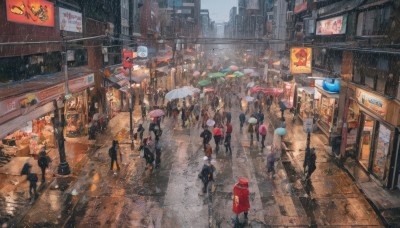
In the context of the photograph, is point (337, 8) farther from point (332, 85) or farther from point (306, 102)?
point (306, 102)

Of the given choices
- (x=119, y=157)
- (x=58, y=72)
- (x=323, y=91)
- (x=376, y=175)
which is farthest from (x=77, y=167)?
(x=323, y=91)

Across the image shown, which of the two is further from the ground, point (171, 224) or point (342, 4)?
point (342, 4)

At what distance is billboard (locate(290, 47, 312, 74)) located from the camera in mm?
22875

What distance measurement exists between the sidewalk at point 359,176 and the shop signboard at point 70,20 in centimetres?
1555

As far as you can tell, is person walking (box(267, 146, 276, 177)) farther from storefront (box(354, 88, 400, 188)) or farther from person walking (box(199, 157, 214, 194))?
storefront (box(354, 88, 400, 188))

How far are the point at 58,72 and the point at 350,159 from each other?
17634 mm

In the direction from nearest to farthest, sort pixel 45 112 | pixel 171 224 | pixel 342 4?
pixel 171 224 < pixel 45 112 < pixel 342 4

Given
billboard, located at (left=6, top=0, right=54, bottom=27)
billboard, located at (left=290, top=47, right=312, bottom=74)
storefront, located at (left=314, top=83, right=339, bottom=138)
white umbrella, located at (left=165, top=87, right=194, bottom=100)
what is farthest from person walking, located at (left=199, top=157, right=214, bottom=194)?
white umbrella, located at (left=165, top=87, right=194, bottom=100)

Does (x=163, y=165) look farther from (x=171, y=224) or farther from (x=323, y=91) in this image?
(x=323, y=91)

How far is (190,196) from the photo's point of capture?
582 inches

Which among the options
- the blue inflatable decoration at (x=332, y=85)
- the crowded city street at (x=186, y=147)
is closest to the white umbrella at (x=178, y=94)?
the crowded city street at (x=186, y=147)

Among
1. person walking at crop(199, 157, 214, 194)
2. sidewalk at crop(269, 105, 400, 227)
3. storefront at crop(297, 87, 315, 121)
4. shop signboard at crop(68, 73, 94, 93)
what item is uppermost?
shop signboard at crop(68, 73, 94, 93)

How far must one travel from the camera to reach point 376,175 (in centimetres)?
1605

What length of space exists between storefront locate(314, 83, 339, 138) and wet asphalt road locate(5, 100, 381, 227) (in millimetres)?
3991
